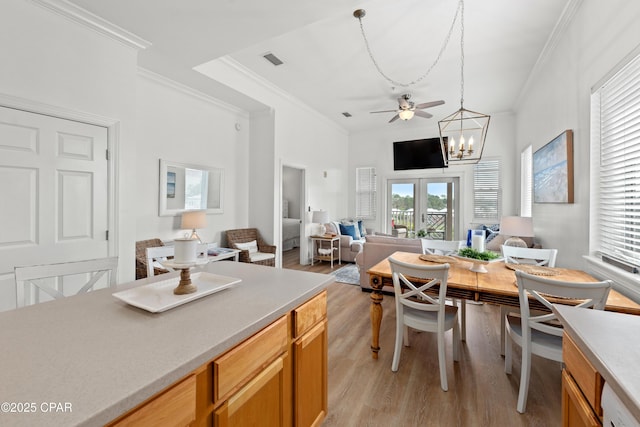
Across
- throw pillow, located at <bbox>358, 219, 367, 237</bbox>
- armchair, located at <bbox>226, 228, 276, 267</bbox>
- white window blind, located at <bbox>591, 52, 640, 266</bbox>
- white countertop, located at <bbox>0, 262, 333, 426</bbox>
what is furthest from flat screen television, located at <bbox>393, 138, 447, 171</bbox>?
white countertop, located at <bbox>0, 262, 333, 426</bbox>

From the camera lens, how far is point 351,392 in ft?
6.31

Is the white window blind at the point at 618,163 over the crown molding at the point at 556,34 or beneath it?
beneath

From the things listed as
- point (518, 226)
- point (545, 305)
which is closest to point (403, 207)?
point (518, 226)

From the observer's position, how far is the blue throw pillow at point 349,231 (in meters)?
6.23

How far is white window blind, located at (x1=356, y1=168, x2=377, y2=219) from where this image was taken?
7531 millimetres

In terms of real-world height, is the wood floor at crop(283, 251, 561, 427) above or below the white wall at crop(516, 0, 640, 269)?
below

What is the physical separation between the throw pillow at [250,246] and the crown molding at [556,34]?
189 inches

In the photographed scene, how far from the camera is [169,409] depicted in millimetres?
710

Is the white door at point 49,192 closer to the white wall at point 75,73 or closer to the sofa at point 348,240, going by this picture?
the white wall at point 75,73

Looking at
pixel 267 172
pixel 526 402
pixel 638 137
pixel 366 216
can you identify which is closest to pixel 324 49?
pixel 267 172

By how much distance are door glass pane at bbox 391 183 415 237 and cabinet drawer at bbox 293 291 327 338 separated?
5.93 metres

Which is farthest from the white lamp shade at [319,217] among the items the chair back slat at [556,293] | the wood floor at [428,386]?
the chair back slat at [556,293]

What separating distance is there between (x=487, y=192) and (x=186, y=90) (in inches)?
Answer: 249

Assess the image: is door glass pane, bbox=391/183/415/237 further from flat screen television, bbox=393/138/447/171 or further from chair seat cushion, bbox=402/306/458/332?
chair seat cushion, bbox=402/306/458/332
